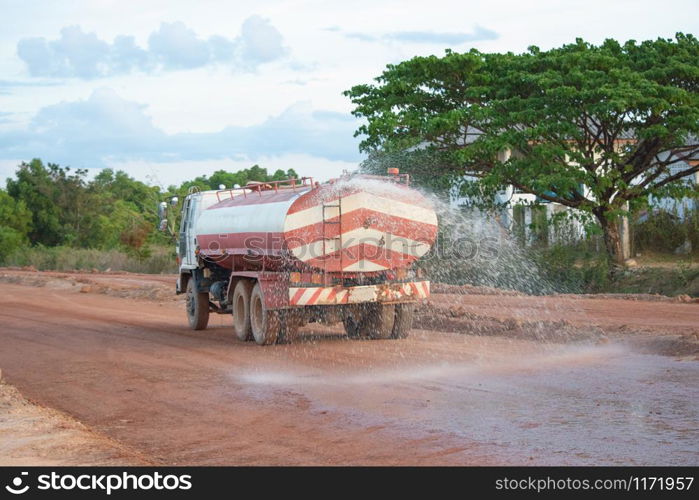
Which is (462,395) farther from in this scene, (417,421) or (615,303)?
(615,303)

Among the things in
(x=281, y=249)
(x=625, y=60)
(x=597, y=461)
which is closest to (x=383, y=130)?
(x=625, y=60)

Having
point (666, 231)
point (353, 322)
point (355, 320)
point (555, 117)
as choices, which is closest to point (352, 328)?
point (353, 322)

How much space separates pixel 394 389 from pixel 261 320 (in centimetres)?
551

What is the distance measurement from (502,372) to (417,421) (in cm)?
332

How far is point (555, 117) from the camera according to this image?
88.2 ft

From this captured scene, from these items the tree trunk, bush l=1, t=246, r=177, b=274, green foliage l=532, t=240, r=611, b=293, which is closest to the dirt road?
green foliage l=532, t=240, r=611, b=293

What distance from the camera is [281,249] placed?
15.8m

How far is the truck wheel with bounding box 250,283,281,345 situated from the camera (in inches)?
644

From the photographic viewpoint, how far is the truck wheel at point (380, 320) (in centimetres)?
1697

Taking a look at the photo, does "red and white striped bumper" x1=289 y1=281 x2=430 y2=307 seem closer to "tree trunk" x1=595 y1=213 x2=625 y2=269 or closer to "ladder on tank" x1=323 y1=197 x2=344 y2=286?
"ladder on tank" x1=323 y1=197 x2=344 y2=286

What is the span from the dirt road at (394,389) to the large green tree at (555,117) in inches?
252

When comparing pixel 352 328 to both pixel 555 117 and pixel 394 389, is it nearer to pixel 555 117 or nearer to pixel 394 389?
pixel 394 389

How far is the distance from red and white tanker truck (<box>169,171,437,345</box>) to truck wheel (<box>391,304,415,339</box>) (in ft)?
0.06

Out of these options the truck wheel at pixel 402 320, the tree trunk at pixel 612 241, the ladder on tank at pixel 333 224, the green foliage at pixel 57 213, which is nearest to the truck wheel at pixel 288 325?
the ladder on tank at pixel 333 224
